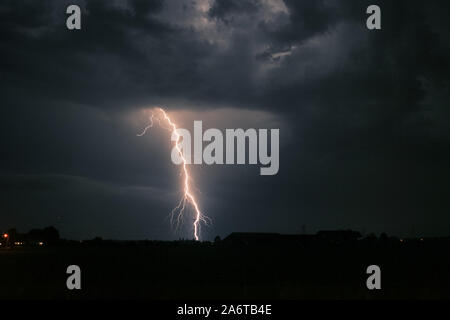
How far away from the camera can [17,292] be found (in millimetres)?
18594

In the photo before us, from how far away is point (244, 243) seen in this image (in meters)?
100
